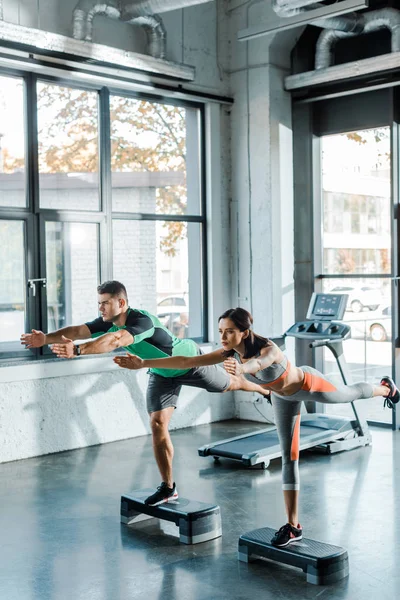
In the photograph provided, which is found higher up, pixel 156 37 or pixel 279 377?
pixel 156 37

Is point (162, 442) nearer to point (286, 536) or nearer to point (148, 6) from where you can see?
point (286, 536)

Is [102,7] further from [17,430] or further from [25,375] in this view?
[17,430]

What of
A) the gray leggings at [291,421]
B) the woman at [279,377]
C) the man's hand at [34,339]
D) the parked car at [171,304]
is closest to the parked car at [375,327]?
the parked car at [171,304]

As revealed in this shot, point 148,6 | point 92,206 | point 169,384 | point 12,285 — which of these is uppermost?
point 148,6

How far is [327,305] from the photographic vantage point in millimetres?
7094

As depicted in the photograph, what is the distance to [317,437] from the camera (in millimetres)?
6859

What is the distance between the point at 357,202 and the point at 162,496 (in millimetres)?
4315

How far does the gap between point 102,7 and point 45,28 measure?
0.57 meters

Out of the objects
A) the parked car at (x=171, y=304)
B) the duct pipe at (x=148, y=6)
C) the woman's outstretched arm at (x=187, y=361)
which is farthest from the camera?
the parked car at (x=171, y=304)

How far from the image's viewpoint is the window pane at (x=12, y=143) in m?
6.93

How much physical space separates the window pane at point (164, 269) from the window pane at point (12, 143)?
3.74 ft

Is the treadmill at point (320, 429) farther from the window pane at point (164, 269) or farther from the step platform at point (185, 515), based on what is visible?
the window pane at point (164, 269)

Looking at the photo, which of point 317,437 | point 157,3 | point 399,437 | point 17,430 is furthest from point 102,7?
point 399,437

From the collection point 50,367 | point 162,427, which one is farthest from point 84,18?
point 162,427
